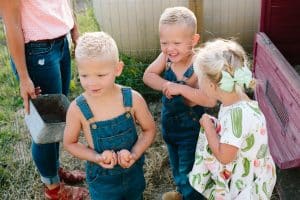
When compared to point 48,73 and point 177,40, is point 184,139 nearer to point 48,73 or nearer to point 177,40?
point 177,40

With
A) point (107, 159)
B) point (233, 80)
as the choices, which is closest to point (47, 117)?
point (107, 159)

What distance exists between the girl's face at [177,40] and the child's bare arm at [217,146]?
0.47 meters

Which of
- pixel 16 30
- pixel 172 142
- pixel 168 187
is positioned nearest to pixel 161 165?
pixel 168 187

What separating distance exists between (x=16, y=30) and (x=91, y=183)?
94 cm

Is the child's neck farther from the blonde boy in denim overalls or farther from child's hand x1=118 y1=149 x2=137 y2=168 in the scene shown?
child's hand x1=118 y1=149 x2=137 y2=168

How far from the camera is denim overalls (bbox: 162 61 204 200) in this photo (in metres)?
2.76

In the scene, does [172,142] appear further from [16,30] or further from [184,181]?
[16,30]

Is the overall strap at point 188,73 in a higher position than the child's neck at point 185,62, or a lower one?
lower

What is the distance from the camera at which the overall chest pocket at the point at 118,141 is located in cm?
242

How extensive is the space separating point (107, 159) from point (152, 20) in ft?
9.49

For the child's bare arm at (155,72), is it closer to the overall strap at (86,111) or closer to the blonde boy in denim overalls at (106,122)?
the blonde boy in denim overalls at (106,122)

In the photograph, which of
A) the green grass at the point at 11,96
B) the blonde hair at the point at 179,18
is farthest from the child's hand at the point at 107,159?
the green grass at the point at 11,96

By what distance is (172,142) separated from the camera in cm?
292

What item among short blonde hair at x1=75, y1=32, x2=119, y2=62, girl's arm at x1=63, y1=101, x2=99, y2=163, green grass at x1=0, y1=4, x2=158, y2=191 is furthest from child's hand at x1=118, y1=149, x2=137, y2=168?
green grass at x1=0, y1=4, x2=158, y2=191
